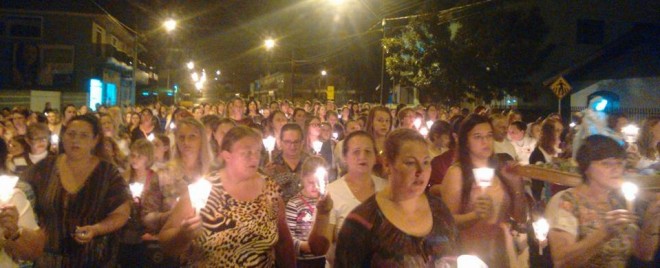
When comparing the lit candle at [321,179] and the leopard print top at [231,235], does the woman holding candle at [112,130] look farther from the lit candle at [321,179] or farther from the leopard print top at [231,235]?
the lit candle at [321,179]

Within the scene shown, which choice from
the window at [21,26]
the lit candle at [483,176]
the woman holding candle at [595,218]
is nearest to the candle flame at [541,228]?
the woman holding candle at [595,218]

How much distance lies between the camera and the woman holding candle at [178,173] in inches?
214

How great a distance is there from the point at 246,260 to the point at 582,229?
2107mm

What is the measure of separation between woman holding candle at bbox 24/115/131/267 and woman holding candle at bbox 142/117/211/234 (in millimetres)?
620

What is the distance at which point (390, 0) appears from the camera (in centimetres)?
2734

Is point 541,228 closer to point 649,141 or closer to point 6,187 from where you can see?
point 649,141

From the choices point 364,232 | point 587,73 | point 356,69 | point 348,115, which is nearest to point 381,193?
point 364,232

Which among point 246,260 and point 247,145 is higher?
point 247,145

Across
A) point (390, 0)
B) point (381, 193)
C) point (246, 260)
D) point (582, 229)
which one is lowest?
point (246, 260)

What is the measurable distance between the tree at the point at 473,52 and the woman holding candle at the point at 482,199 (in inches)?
941

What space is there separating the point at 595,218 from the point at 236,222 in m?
2.24

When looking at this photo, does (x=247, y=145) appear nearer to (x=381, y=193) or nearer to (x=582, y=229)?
(x=381, y=193)

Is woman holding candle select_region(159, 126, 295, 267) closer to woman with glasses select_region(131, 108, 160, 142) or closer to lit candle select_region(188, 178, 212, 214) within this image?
lit candle select_region(188, 178, 212, 214)

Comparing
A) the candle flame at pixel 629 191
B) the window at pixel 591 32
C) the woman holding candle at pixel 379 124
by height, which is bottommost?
the candle flame at pixel 629 191
